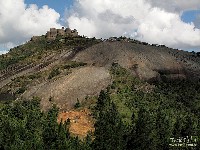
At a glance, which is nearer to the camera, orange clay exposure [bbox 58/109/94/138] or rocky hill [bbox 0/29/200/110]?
orange clay exposure [bbox 58/109/94/138]

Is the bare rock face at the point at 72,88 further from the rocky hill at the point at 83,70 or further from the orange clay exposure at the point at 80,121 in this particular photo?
the orange clay exposure at the point at 80,121

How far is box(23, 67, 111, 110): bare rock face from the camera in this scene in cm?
13575

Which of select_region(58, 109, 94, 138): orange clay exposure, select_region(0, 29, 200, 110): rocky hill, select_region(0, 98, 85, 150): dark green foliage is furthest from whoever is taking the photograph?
select_region(0, 29, 200, 110): rocky hill

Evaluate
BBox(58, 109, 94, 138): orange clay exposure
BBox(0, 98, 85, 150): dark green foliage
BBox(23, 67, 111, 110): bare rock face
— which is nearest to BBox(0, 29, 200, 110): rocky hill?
BBox(23, 67, 111, 110): bare rock face

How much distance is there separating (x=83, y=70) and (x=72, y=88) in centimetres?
1193

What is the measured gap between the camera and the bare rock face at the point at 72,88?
445 ft

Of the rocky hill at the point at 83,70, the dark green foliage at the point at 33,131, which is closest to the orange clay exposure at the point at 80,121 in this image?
the dark green foliage at the point at 33,131

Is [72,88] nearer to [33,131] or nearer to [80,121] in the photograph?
[80,121]

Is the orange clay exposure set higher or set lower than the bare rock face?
lower

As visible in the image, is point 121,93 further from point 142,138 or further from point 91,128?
point 142,138

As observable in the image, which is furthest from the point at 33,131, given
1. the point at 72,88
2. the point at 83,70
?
the point at 83,70

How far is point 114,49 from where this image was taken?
170 metres

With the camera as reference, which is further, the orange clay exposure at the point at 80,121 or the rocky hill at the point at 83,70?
the rocky hill at the point at 83,70

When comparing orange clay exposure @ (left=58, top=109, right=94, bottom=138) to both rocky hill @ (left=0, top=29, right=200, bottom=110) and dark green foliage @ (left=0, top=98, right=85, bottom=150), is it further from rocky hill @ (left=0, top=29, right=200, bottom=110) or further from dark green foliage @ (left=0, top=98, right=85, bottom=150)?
rocky hill @ (left=0, top=29, right=200, bottom=110)
